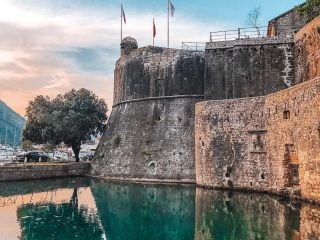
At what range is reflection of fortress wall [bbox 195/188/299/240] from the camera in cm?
1395

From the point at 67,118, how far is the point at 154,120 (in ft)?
30.2

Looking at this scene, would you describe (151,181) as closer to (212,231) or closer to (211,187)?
(211,187)

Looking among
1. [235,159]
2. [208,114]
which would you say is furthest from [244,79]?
[235,159]

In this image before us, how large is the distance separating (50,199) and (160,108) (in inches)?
531

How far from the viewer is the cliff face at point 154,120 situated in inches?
1228

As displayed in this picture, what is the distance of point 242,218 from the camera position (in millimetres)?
16484

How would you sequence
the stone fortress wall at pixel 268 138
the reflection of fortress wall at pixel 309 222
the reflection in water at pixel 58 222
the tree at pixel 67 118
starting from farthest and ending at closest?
the tree at pixel 67 118 → the stone fortress wall at pixel 268 138 → the reflection in water at pixel 58 222 → the reflection of fortress wall at pixel 309 222

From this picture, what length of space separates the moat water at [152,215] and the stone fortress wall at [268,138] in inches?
42.8

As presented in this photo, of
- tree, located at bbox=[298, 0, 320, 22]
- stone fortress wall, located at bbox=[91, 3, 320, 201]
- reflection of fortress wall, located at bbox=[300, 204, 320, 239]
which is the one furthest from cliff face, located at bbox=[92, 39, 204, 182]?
reflection of fortress wall, located at bbox=[300, 204, 320, 239]

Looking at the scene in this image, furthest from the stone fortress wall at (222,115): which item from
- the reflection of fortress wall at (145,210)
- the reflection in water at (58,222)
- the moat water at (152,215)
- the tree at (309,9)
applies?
the reflection in water at (58,222)

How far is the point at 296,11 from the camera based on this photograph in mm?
30375

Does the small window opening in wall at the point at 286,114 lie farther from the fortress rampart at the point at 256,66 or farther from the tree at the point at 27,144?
the tree at the point at 27,144

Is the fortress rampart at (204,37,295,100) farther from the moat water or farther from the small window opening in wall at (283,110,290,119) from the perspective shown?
the small window opening in wall at (283,110,290,119)

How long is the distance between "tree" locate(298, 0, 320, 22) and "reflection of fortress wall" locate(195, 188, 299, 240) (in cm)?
1445
